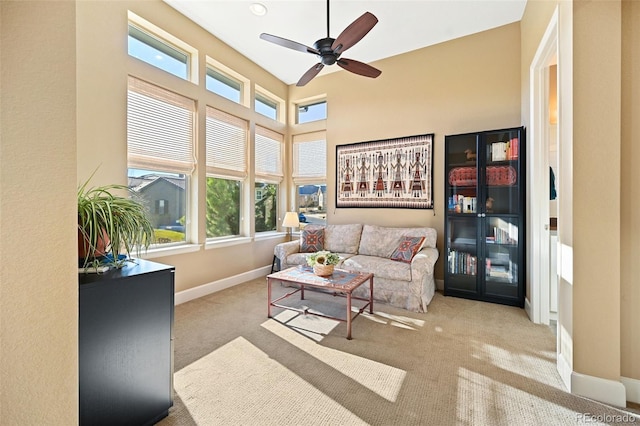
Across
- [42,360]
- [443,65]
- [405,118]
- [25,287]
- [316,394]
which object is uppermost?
[443,65]

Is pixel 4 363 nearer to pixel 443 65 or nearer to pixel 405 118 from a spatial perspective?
pixel 405 118

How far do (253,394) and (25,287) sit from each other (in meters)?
1.45

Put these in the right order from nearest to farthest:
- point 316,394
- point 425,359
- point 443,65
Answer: point 316,394 → point 425,359 → point 443,65

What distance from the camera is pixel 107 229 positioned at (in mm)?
1514

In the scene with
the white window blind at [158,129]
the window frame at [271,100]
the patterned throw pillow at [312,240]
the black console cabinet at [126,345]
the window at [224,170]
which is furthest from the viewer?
the window frame at [271,100]

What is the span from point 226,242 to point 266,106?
105 inches

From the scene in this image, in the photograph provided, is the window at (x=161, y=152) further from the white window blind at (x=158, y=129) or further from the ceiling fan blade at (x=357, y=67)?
the ceiling fan blade at (x=357, y=67)

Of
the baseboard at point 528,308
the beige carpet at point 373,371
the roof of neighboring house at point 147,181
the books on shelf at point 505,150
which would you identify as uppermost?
the books on shelf at point 505,150

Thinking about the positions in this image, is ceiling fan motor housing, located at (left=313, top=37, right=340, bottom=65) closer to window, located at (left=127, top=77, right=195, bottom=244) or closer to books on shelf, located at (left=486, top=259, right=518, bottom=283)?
window, located at (left=127, top=77, right=195, bottom=244)

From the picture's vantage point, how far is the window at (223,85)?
4227mm

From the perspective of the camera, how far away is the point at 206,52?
3.95 meters

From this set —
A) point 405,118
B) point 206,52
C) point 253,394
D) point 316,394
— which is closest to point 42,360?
point 253,394

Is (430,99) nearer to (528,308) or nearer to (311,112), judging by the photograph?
(311,112)

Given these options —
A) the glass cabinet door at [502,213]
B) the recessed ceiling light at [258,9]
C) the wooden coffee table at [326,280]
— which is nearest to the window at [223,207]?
the wooden coffee table at [326,280]
